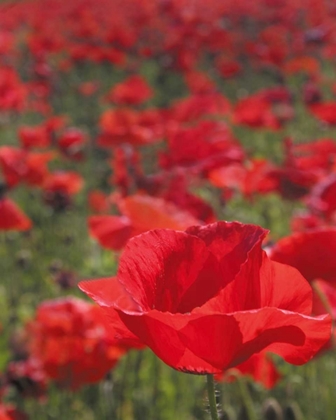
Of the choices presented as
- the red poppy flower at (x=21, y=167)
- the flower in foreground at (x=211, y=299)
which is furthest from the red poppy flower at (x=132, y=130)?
the flower in foreground at (x=211, y=299)

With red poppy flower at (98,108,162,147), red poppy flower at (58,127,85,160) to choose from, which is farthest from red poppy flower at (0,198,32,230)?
red poppy flower at (58,127,85,160)

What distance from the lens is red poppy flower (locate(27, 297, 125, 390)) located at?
4.26 ft

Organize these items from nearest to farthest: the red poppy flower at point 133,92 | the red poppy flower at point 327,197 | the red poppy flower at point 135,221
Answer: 1. the red poppy flower at point 135,221
2. the red poppy flower at point 327,197
3. the red poppy flower at point 133,92

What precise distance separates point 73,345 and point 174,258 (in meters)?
0.76

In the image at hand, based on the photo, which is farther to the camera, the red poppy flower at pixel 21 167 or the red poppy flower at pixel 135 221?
the red poppy flower at pixel 21 167

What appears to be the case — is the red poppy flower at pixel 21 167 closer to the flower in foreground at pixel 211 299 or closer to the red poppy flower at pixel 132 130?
the red poppy flower at pixel 132 130

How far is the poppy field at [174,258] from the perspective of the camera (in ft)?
1.94

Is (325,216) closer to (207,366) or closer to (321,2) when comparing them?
(207,366)

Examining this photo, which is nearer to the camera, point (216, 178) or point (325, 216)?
point (325, 216)

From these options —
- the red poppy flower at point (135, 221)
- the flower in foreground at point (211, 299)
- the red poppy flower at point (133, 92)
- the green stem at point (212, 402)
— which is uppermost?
the red poppy flower at point (133, 92)

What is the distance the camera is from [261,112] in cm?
284

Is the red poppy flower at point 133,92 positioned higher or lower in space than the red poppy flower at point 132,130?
higher

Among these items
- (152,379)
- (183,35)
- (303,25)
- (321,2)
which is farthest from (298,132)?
(152,379)

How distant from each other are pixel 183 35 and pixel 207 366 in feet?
14.0
